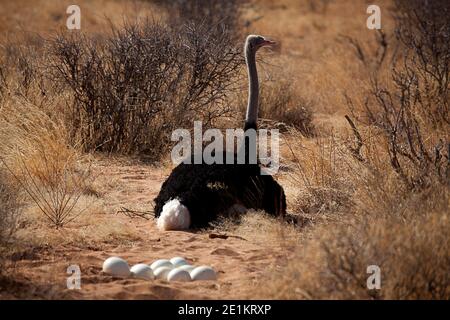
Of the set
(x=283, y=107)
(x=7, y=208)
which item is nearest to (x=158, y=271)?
(x=7, y=208)

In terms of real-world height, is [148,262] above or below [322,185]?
below

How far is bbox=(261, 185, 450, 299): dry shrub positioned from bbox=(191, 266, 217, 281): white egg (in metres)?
0.51

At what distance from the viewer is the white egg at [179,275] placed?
17.3 feet

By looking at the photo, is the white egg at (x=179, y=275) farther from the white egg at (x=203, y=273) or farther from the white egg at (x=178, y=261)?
the white egg at (x=178, y=261)

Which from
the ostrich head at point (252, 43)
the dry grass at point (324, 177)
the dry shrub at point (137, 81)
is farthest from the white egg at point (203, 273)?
the dry shrub at point (137, 81)

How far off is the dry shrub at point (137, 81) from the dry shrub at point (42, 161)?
58 centimetres

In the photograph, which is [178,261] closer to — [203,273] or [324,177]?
[203,273]

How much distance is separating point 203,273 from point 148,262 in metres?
0.60

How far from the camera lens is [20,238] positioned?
234 inches

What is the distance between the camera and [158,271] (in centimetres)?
536
